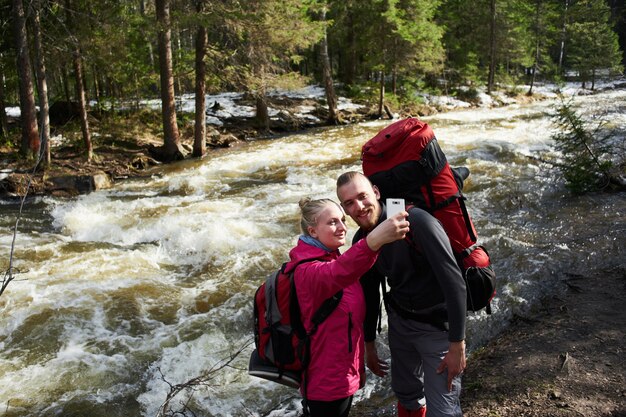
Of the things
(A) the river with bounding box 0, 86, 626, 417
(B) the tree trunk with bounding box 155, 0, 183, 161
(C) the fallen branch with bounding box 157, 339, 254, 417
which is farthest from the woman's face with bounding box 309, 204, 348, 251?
(B) the tree trunk with bounding box 155, 0, 183, 161

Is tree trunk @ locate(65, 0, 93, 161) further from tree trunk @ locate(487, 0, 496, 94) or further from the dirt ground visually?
tree trunk @ locate(487, 0, 496, 94)

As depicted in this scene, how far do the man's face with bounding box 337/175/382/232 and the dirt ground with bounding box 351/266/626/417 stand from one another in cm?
187

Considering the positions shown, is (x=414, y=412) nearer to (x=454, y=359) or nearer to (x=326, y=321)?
(x=454, y=359)

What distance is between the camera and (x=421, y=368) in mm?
2889

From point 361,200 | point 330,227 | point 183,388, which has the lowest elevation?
point 183,388

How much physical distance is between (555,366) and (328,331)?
237cm

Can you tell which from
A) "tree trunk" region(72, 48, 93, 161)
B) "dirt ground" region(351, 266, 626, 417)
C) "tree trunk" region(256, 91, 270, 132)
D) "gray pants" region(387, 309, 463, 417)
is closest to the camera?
"gray pants" region(387, 309, 463, 417)

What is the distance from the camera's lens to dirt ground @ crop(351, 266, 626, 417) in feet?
10.6

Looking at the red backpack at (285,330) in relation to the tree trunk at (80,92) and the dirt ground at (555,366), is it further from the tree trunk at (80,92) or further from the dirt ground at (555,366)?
the tree trunk at (80,92)

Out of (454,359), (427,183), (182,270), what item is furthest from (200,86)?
(454,359)

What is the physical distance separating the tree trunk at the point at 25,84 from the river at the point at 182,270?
2704mm

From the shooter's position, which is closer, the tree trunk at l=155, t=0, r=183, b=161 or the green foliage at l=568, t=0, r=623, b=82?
the tree trunk at l=155, t=0, r=183, b=161

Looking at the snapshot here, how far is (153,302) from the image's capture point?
6.11 meters

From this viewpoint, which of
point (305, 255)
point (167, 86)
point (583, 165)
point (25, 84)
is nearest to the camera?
point (305, 255)
